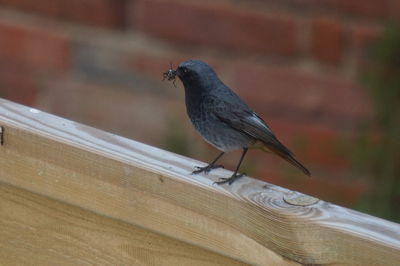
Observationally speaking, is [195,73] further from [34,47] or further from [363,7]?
[34,47]

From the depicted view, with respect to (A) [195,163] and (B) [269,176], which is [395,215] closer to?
(B) [269,176]

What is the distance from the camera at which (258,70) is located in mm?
3592

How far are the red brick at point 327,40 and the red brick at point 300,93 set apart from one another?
0.07 metres

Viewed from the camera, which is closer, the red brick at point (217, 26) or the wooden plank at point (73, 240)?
the wooden plank at point (73, 240)

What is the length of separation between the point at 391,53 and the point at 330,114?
0.96 feet

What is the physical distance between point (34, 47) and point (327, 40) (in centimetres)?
111

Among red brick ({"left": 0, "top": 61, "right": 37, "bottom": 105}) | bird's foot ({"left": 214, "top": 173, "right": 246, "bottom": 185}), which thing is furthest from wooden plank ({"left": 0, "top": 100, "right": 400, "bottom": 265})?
red brick ({"left": 0, "top": 61, "right": 37, "bottom": 105})

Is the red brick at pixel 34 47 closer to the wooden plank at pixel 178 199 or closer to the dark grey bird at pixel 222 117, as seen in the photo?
the dark grey bird at pixel 222 117

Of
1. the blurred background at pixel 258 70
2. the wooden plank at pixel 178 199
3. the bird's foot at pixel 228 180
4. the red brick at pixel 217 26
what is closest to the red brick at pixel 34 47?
the blurred background at pixel 258 70

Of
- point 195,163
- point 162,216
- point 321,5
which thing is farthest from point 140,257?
point 321,5

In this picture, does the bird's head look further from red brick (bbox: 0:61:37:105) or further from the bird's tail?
red brick (bbox: 0:61:37:105)

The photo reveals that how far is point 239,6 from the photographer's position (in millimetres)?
3564

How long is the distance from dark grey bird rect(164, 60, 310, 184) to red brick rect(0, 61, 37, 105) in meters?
1.27

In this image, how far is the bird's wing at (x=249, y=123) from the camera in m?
2.75
